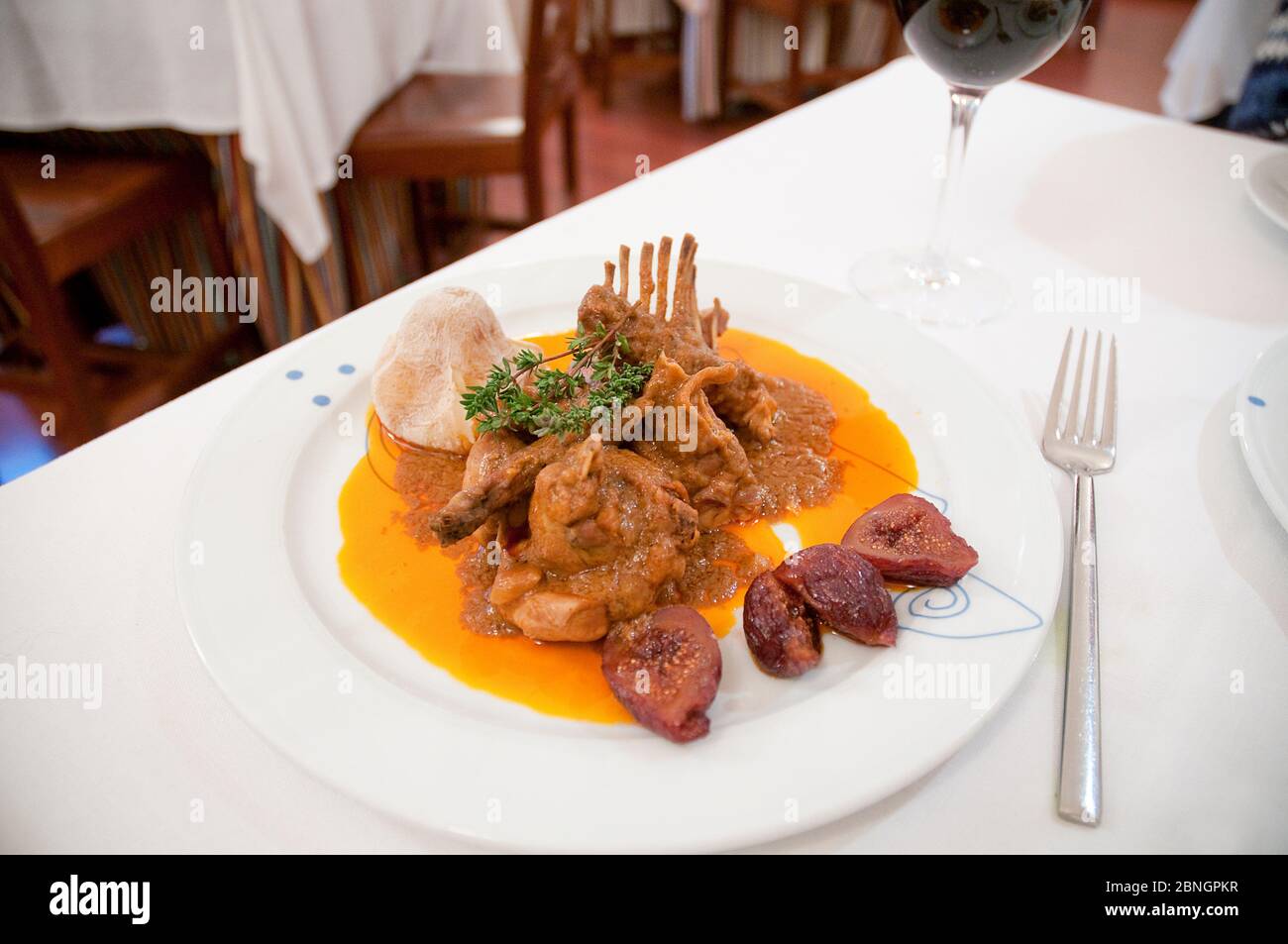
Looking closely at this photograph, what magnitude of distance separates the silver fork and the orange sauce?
0.73 feet

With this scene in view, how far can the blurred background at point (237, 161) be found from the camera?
99.0 inches

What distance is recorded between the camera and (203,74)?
254cm

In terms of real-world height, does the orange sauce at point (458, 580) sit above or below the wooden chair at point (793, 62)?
below

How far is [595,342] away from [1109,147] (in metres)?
1.68

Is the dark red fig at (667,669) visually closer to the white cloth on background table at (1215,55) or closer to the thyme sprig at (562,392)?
the thyme sprig at (562,392)

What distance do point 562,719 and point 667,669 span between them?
0.12 m

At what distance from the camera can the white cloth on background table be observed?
3.49 m

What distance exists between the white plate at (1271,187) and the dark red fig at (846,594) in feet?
4.18

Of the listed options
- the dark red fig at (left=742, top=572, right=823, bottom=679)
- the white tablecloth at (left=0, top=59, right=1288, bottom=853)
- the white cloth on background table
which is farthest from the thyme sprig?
the white cloth on background table

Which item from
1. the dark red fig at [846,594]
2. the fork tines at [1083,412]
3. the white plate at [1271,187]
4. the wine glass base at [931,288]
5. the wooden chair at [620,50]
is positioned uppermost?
the wooden chair at [620,50]

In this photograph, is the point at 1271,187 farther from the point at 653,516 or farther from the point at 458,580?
the point at 458,580

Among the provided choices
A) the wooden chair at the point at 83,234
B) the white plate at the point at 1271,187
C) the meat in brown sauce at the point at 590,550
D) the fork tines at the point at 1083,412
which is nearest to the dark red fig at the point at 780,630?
the meat in brown sauce at the point at 590,550

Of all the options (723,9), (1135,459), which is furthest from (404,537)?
(723,9)
